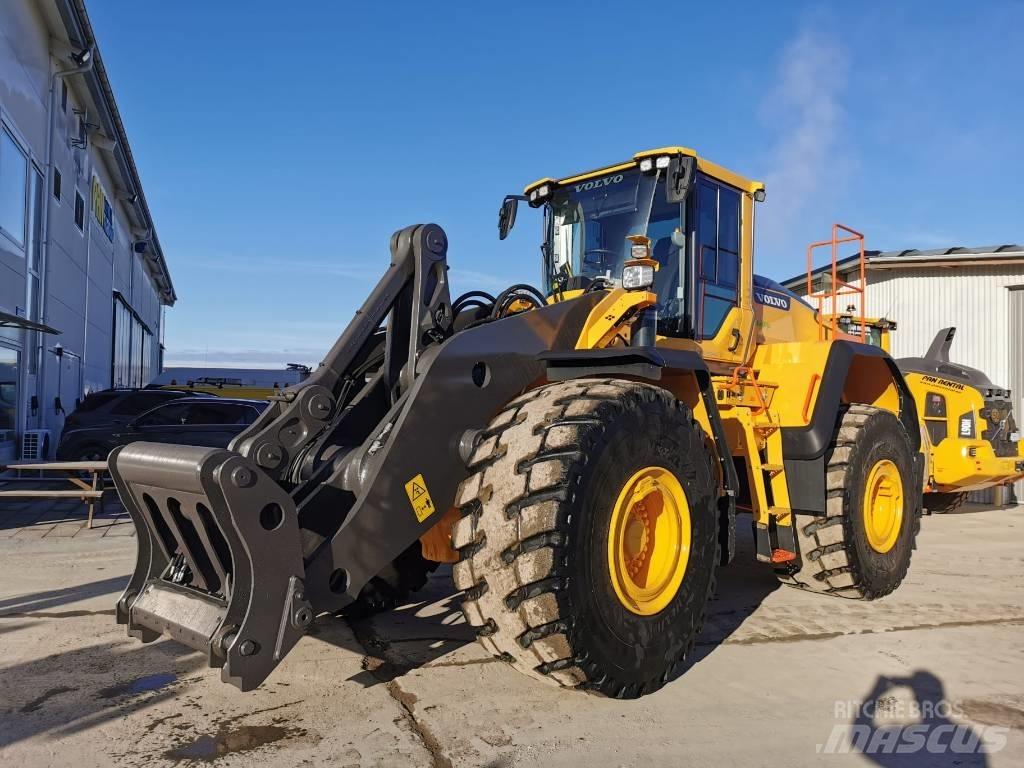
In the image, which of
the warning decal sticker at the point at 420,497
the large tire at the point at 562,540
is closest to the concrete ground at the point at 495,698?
the large tire at the point at 562,540

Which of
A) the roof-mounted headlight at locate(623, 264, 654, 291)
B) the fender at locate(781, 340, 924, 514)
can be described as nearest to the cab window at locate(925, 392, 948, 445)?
the fender at locate(781, 340, 924, 514)

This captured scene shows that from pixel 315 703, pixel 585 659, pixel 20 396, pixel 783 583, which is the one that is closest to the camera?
pixel 585 659

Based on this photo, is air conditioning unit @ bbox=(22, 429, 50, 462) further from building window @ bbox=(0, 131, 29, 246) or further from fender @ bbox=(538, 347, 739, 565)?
fender @ bbox=(538, 347, 739, 565)

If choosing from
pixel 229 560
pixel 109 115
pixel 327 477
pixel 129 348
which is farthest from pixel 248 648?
pixel 129 348

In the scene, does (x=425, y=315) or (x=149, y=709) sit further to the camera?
(x=425, y=315)

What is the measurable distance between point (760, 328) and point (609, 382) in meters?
3.04

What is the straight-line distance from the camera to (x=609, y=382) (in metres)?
3.99

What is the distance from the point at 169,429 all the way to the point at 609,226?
957 centimetres

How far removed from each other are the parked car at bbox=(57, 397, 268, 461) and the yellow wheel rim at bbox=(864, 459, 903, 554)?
31.6 ft

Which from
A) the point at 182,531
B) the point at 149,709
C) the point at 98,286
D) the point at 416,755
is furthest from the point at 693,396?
the point at 98,286

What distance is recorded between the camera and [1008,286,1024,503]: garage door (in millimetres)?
13531

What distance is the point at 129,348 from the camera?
29969 millimetres

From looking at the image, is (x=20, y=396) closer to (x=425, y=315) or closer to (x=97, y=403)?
(x=97, y=403)

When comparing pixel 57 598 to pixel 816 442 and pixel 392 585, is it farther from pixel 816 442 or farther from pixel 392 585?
pixel 816 442
